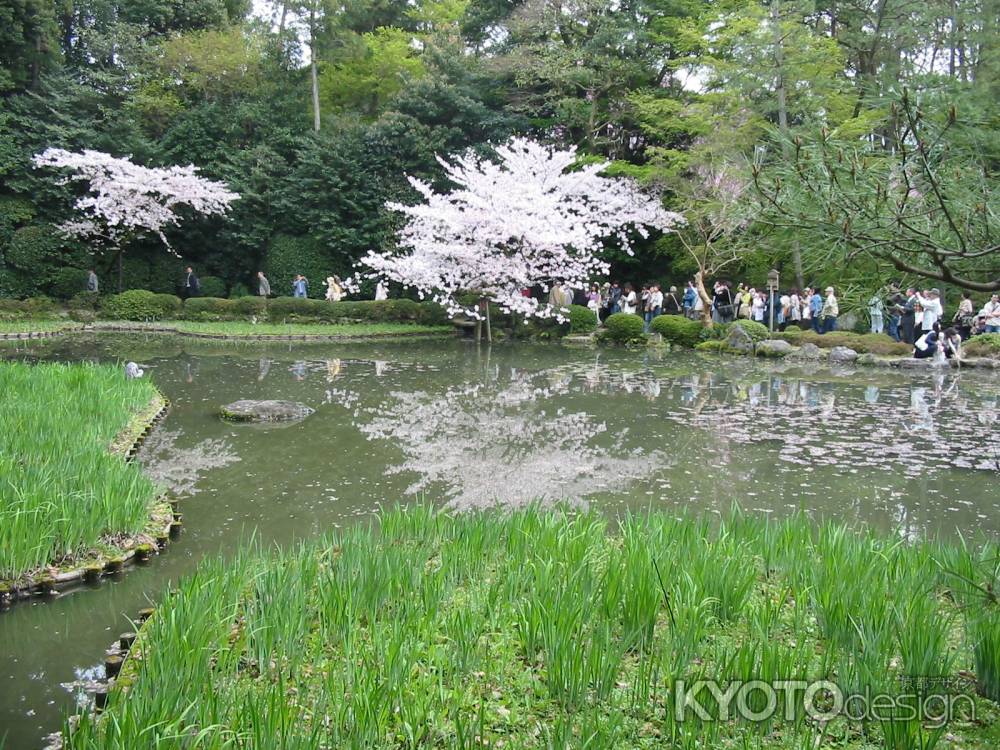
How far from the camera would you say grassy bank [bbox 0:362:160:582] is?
4.24m

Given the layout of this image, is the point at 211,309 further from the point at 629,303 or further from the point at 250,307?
the point at 629,303

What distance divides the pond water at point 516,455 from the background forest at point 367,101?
7.69m

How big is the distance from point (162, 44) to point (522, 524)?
28.1 meters

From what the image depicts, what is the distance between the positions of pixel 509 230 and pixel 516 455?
39.5ft

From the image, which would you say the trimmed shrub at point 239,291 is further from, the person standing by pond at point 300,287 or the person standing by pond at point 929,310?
the person standing by pond at point 929,310

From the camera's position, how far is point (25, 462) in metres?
5.29

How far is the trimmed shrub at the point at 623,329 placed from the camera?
19500mm

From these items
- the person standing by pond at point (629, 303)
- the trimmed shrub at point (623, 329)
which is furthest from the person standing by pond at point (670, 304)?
the trimmed shrub at point (623, 329)

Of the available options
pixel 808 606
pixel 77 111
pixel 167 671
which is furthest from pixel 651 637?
pixel 77 111

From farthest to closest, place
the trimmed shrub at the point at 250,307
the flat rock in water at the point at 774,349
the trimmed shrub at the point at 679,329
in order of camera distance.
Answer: the trimmed shrub at the point at 250,307
the trimmed shrub at the point at 679,329
the flat rock in water at the point at 774,349

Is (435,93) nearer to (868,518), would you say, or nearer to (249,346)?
(249,346)

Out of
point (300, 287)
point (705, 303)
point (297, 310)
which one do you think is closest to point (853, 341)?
point (705, 303)

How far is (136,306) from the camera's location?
2244cm

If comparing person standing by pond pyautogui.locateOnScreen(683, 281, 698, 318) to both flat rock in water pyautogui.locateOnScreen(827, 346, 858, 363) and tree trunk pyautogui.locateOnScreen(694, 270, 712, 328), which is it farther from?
flat rock in water pyautogui.locateOnScreen(827, 346, 858, 363)
